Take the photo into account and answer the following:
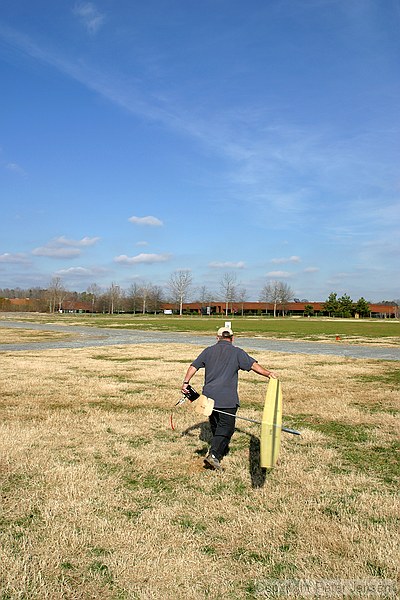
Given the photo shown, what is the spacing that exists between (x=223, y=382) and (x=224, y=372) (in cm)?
16

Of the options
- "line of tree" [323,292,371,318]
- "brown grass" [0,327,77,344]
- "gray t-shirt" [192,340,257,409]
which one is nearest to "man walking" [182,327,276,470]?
"gray t-shirt" [192,340,257,409]

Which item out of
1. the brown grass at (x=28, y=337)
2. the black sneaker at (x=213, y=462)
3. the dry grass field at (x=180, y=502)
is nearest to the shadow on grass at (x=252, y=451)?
the dry grass field at (x=180, y=502)

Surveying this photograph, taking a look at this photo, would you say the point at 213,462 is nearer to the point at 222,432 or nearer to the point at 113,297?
the point at 222,432

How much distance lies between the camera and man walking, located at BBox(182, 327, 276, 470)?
7.28 m

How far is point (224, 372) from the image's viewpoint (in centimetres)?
739

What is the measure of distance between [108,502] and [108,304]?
166464 millimetres

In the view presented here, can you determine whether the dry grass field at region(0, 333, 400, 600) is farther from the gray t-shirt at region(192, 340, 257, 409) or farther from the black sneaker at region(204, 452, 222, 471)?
the gray t-shirt at region(192, 340, 257, 409)

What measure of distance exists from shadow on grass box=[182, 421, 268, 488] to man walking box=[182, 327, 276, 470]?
561mm

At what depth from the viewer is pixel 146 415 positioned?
1077 centimetres

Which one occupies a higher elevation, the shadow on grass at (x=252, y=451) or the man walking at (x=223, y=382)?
the man walking at (x=223, y=382)

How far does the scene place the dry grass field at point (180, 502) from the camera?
4.38 metres

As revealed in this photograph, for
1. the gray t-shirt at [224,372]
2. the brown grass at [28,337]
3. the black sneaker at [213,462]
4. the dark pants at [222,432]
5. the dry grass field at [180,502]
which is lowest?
the brown grass at [28,337]

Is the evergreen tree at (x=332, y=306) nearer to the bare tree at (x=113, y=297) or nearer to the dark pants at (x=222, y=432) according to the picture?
the bare tree at (x=113, y=297)

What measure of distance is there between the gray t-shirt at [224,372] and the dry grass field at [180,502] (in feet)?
3.68
